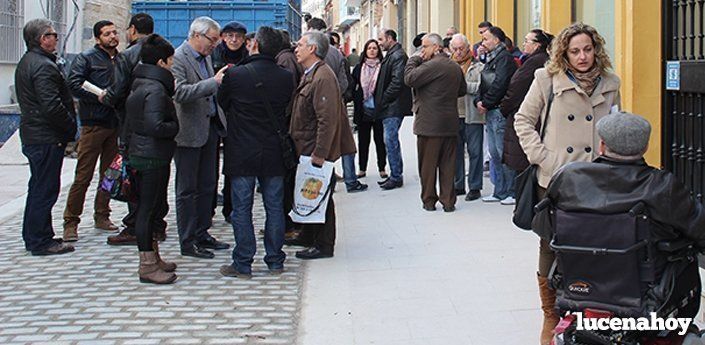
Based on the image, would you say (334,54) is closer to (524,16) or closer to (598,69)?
(524,16)

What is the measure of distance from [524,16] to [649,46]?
7505 mm

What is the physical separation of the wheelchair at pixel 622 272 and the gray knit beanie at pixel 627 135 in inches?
11.2

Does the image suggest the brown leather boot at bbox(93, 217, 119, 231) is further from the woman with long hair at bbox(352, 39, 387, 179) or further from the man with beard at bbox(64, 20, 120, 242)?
the woman with long hair at bbox(352, 39, 387, 179)

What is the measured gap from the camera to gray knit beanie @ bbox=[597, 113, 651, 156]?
3859 mm

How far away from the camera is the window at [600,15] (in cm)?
916

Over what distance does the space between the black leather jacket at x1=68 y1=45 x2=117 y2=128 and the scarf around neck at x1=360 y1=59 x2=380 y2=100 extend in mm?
3864

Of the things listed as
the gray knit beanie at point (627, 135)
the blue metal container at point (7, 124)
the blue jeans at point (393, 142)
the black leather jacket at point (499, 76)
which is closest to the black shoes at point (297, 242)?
the black leather jacket at point (499, 76)

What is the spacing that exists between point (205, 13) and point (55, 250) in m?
9.95

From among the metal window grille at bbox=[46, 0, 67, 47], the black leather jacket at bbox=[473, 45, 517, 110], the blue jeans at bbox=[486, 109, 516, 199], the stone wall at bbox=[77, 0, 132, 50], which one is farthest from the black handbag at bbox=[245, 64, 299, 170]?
the stone wall at bbox=[77, 0, 132, 50]

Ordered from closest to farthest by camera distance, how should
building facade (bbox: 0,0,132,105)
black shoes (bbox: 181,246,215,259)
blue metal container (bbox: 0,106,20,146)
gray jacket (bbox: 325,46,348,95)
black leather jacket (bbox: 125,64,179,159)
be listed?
black leather jacket (bbox: 125,64,179,159), black shoes (bbox: 181,246,215,259), gray jacket (bbox: 325,46,348,95), blue metal container (bbox: 0,106,20,146), building facade (bbox: 0,0,132,105)

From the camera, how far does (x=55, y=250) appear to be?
25.7ft

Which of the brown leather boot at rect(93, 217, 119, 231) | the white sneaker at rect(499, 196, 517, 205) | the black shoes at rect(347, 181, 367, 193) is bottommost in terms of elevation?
the brown leather boot at rect(93, 217, 119, 231)

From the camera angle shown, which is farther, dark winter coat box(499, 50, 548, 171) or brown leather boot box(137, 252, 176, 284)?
dark winter coat box(499, 50, 548, 171)

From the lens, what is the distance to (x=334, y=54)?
10.8m
